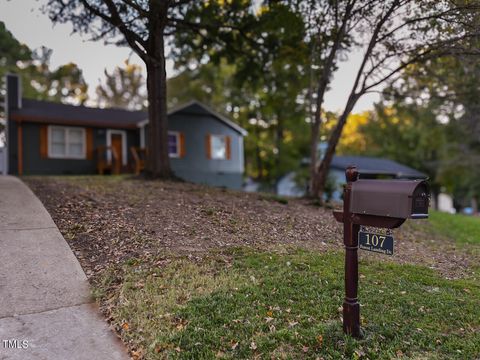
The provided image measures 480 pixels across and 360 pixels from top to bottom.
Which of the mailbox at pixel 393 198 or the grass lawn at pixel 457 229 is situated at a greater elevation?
the mailbox at pixel 393 198

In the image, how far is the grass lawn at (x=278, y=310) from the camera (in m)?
3.40

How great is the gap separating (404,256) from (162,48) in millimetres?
7787

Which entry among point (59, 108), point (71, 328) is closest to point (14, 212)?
point (71, 328)

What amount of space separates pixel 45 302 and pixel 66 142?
13.7m

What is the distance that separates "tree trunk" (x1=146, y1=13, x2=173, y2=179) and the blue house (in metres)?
5.17

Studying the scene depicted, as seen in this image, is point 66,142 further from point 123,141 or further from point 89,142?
point 123,141

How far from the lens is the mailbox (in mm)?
3135

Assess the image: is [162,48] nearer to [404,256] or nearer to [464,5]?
[464,5]

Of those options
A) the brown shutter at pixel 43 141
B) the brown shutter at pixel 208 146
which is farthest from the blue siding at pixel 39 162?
the brown shutter at pixel 208 146

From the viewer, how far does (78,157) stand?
657 inches

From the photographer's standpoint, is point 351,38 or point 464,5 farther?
point 351,38

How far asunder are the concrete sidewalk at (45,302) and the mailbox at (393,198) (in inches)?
95.1

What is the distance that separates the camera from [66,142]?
54.4 feet

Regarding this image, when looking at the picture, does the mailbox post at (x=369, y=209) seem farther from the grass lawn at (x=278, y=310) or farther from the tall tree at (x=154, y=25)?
the tall tree at (x=154, y=25)
